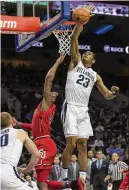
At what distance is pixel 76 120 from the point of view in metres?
6.69

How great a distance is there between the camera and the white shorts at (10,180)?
17.4 feet

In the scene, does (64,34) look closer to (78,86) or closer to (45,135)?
(78,86)

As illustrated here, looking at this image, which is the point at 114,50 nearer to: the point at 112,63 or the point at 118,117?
the point at 118,117

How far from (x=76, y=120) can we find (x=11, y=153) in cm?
156

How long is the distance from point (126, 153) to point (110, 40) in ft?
20.4

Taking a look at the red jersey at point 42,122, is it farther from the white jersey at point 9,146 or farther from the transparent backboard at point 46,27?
the white jersey at point 9,146

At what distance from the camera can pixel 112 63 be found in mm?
26594

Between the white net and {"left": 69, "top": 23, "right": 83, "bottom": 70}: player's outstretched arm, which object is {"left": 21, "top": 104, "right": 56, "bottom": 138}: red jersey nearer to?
{"left": 69, "top": 23, "right": 83, "bottom": 70}: player's outstretched arm

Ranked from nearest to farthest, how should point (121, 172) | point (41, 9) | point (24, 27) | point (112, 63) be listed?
point (24, 27) < point (41, 9) < point (121, 172) < point (112, 63)

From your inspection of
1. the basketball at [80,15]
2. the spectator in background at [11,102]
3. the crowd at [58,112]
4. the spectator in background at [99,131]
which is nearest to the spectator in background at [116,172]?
the crowd at [58,112]

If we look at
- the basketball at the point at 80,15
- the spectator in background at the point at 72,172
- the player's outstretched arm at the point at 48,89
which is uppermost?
the basketball at the point at 80,15

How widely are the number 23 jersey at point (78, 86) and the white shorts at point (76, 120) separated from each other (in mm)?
87

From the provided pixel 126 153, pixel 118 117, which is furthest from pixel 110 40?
pixel 126 153

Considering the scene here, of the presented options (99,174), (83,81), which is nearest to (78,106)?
(83,81)
